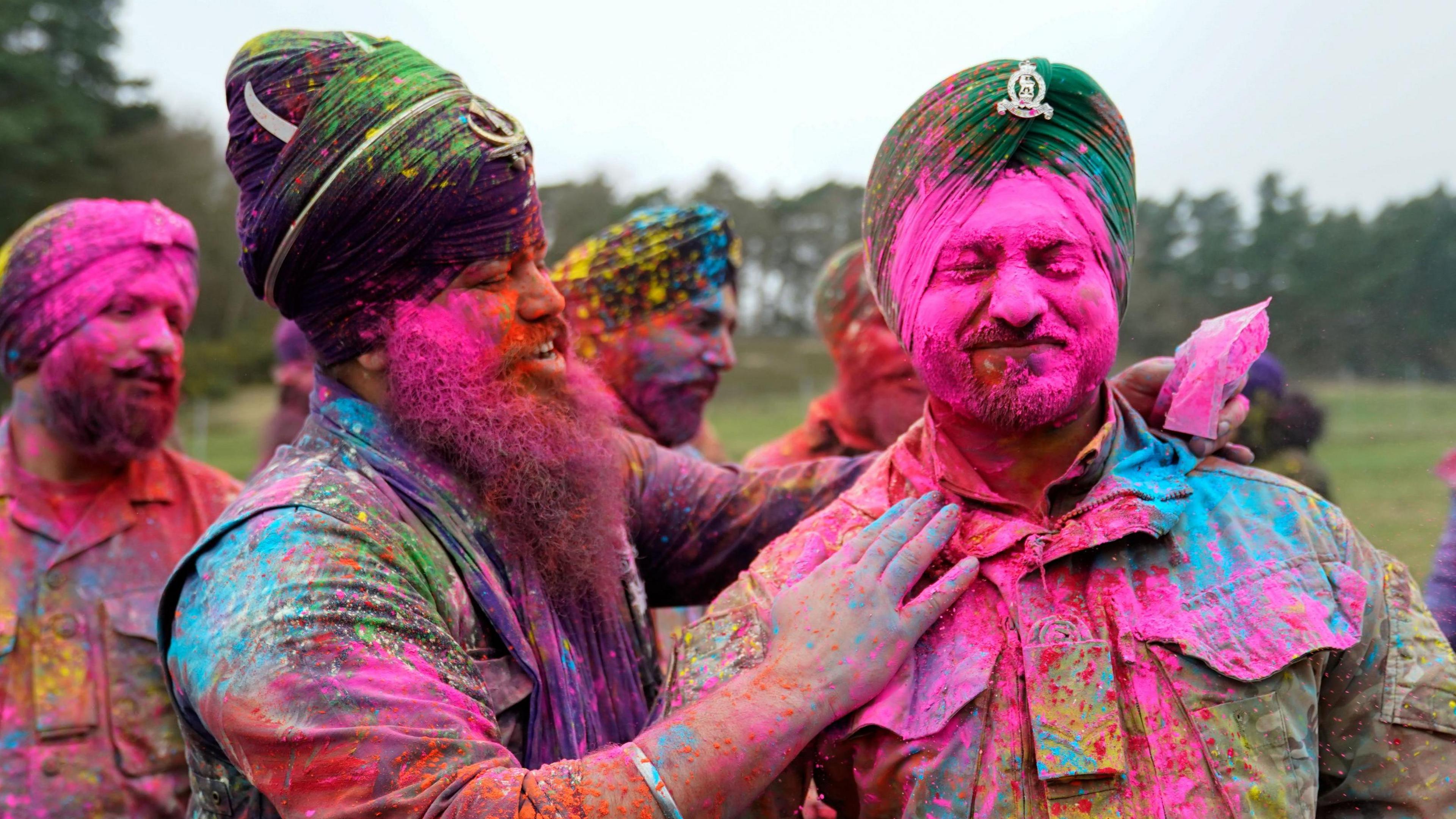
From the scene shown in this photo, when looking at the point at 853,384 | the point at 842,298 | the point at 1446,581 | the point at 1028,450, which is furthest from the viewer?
the point at 842,298

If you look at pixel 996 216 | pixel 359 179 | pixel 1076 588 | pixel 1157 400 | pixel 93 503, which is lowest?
pixel 93 503

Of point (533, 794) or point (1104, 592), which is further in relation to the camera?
point (1104, 592)

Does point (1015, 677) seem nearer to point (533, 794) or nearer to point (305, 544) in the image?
point (533, 794)

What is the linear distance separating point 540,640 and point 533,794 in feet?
1.91

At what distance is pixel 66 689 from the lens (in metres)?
3.37

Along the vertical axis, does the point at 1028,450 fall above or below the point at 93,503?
above

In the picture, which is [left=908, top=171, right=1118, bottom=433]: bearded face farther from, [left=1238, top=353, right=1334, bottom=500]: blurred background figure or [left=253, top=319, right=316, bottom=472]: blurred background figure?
[left=253, top=319, right=316, bottom=472]: blurred background figure

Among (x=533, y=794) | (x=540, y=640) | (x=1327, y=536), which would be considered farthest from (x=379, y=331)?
(x=1327, y=536)

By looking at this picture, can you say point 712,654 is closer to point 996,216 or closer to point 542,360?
point 542,360

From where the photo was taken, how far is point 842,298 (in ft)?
16.3

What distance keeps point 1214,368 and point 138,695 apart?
320cm

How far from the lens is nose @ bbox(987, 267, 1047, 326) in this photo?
2.08 m

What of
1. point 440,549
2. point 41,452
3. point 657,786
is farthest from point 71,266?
point 657,786

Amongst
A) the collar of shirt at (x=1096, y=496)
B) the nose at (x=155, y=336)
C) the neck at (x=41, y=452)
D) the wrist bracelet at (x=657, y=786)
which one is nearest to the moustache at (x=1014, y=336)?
the collar of shirt at (x=1096, y=496)
